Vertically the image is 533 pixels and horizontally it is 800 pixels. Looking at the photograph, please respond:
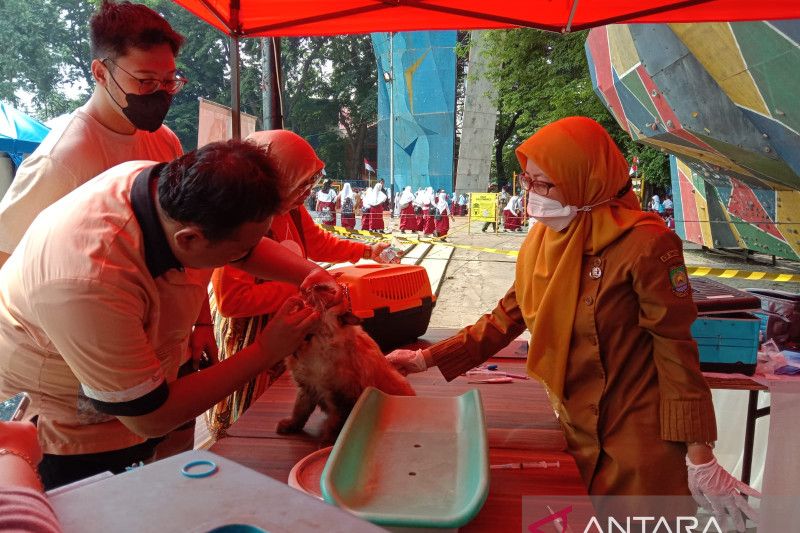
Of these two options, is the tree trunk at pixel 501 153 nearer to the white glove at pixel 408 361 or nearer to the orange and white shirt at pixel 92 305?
the white glove at pixel 408 361

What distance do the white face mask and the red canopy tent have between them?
227 cm

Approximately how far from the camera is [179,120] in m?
19.9

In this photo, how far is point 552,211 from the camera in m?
2.07

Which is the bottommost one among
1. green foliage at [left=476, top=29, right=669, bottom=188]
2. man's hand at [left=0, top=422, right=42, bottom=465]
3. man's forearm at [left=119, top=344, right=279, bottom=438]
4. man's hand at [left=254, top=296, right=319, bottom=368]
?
man's forearm at [left=119, top=344, right=279, bottom=438]

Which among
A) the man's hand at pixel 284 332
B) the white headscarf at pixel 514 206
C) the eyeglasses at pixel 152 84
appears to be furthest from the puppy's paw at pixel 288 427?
the white headscarf at pixel 514 206

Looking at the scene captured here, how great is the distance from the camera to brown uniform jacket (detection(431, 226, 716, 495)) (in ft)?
5.91

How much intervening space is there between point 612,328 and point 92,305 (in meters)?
1.57

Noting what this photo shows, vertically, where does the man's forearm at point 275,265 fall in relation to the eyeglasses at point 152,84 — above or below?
below

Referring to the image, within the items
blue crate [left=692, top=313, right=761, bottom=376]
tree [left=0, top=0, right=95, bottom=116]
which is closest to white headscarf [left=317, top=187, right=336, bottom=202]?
tree [left=0, top=0, right=95, bottom=116]

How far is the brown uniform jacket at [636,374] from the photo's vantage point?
5.91ft

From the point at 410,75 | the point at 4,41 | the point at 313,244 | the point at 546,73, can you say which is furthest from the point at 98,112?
the point at 410,75

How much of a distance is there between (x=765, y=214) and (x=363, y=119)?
23.4 metres

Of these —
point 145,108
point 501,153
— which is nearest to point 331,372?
point 145,108

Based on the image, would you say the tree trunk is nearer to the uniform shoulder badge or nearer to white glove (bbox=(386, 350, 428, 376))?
white glove (bbox=(386, 350, 428, 376))
